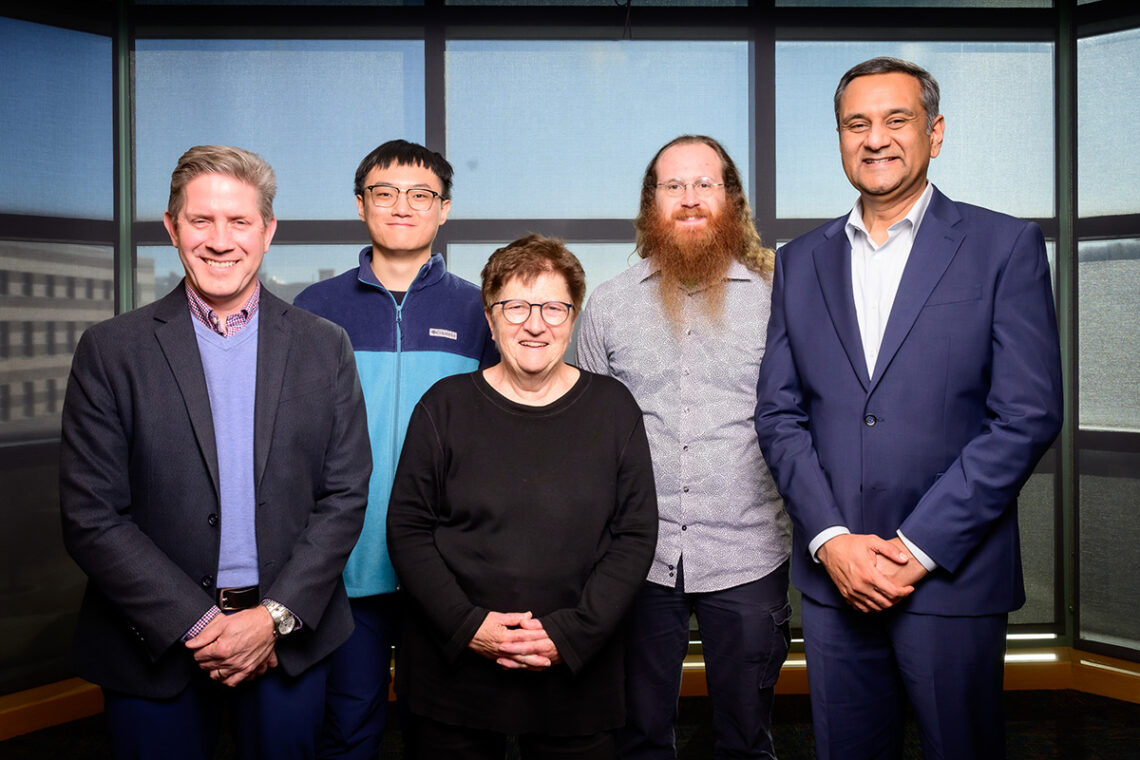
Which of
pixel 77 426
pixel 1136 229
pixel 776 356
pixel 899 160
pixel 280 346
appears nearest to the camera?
pixel 77 426

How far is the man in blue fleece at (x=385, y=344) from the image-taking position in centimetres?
221

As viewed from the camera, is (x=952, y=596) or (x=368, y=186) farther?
(x=368, y=186)

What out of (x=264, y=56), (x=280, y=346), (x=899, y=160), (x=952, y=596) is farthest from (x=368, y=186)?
(x=264, y=56)

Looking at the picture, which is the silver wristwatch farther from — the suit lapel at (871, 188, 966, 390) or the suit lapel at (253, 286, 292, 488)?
the suit lapel at (871, 188, 966, 390)

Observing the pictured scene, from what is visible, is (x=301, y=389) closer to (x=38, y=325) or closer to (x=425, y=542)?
(x=425, y=542)

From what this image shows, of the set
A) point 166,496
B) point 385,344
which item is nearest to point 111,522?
point 166,496

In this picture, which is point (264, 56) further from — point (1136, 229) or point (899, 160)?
point (1136, 229)

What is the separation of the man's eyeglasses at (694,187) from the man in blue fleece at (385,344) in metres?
0.62

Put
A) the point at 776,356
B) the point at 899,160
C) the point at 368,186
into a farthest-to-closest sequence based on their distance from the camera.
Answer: the point at 368,186, the point at 776,356, the point at 899,160

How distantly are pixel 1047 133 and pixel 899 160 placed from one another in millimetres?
2618

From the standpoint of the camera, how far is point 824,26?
13.1 ft

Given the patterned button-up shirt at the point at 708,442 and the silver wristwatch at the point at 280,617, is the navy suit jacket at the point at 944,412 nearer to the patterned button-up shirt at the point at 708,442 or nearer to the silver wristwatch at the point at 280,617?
the patterned button-up shirt at the point at 708,442

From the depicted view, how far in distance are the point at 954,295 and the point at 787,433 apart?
1.54 ft

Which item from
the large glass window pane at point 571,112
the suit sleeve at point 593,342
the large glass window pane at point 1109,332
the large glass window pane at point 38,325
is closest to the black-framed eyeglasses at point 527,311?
the suit sleeve at point 593,342
